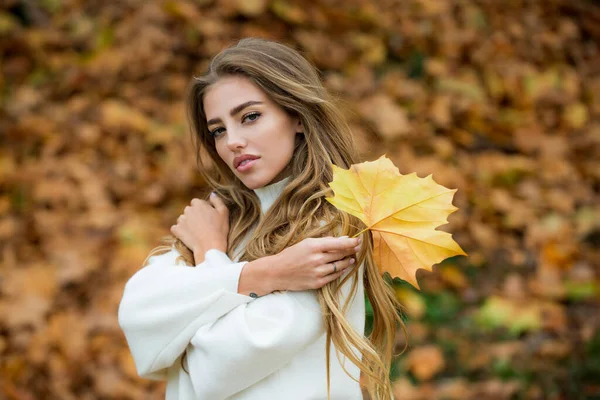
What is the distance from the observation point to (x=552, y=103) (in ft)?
18.6

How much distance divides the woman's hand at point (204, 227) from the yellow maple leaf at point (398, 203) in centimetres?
50

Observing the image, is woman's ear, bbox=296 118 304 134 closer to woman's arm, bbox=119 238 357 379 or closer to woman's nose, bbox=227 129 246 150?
woman's nose, bbox=227 129 246 150

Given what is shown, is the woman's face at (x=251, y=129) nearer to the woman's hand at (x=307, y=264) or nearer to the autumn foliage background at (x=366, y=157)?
the woman's hand at (x=307, y=264)

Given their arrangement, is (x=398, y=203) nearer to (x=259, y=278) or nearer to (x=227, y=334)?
(x=259, y=278)

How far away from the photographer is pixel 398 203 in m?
1.55

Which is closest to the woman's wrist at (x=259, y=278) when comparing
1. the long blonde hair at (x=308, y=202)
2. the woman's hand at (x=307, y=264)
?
the woman's hand at (x=307, y=264)

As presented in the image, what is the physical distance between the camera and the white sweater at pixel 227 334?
1.58 meters

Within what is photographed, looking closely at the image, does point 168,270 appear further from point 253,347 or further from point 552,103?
point 552,103

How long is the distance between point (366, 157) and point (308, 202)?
161 centimetres

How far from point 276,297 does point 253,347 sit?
132 mm

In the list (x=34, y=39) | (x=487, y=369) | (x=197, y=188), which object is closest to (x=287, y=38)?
(x=197, y=188)

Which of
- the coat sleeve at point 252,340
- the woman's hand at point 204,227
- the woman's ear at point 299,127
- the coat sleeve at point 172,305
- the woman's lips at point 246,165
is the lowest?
the coat sleeve at point 252,340

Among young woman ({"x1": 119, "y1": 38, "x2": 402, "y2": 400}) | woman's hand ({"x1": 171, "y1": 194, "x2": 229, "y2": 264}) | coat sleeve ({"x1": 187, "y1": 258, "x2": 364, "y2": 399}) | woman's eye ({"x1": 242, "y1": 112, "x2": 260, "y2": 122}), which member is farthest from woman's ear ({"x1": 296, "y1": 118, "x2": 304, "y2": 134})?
coat sleeve ({"x1": 187, "y1": 258, "x2": 364, "y2": 399})

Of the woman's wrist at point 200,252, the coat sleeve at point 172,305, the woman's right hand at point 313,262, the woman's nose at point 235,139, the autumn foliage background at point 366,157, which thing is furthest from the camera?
the autumn foliage background at point 366,157
